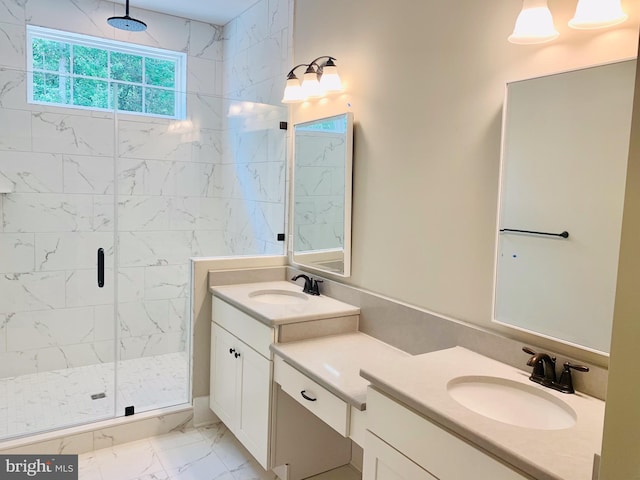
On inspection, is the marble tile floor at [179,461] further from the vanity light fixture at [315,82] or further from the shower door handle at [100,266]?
Answer: the vanity light fixture at [315,82]

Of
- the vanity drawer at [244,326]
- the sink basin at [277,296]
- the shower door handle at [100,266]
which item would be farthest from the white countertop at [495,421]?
the shower door handle at [100,266]

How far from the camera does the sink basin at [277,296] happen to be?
2.74m

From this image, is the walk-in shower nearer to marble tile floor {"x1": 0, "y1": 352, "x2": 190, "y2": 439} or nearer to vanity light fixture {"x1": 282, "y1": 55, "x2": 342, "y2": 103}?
marble tile floor {"x1": 0, "y1": 352, "x2": 190, "y2": 439}

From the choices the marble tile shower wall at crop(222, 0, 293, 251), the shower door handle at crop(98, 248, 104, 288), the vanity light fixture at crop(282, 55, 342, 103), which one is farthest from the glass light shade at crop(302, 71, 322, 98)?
the shower door handle at crop(98, 248, 104, 288)

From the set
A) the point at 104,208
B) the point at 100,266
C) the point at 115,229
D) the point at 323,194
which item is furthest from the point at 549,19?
the point at 104,208

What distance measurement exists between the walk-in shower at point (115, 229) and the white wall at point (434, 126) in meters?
0.91

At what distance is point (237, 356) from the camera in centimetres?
251

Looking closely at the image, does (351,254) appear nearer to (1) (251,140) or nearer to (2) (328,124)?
(2) (328,124)

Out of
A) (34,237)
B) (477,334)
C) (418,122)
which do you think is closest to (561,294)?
(477,334)

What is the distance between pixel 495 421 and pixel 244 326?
148 cm

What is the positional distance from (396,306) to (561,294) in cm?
78

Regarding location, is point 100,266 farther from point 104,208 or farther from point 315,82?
point 315,82

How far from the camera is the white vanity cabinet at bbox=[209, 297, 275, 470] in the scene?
2.25 meters

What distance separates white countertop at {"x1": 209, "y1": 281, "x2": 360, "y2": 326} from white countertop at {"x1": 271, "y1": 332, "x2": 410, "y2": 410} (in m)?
0.11
